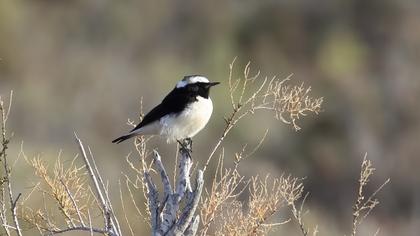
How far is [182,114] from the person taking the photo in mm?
6953

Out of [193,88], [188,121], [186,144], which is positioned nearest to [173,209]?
[186,144]

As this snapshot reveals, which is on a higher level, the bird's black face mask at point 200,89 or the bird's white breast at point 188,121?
the bird's black face mask at point 200,89

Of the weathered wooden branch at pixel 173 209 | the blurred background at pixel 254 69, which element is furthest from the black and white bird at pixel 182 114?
the blurred background at pixel 254 69

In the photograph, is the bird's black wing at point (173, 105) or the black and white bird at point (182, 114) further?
the bird's black wing at point (173, 105)

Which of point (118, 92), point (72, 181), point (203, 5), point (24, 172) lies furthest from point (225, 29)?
point (72, 181)

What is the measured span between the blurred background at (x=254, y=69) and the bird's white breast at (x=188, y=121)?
773 centimetres

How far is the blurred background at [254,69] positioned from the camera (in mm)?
20812

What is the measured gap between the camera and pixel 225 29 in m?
31.0

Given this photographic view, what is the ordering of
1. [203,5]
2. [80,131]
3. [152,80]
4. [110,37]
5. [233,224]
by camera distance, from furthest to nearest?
1. [203,5]
2. [110,37]
3. [152,80]
4. [80,131]
5. [233,224]

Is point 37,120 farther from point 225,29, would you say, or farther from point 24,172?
point 225,29

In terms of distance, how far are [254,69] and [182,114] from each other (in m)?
21.7

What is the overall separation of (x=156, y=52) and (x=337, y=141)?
7658 mm

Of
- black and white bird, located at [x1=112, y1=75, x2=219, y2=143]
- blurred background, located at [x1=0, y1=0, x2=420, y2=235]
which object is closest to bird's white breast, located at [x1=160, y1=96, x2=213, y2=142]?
black and white bird, located at [x1=112, y1=75, x2=219, y2=143]

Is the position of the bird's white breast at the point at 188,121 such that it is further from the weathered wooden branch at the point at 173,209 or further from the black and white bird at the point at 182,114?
the weathered wooden branch at the point at 173,209
